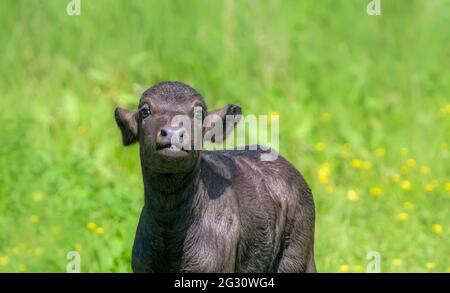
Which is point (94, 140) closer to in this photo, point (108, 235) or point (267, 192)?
point (108, 235)

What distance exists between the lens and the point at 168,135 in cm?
753

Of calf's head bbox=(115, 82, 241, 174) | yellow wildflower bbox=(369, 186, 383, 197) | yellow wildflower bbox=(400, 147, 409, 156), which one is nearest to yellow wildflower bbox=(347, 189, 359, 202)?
yellow wildflower bbox=(369, 186, 383, 197)

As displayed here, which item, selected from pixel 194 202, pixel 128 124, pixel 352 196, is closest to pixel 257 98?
pixel 352 196

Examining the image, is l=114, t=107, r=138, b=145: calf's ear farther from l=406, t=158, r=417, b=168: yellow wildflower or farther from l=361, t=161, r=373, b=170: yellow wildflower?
l=406, t=158, r=417, b=168: yellow wildflower

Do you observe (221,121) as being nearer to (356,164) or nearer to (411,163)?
(356,164)

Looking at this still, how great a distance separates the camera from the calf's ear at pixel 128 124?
809cm

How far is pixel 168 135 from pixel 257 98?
18.4 feet

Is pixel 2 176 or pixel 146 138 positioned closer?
pixel 146 138

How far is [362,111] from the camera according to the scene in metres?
13.0

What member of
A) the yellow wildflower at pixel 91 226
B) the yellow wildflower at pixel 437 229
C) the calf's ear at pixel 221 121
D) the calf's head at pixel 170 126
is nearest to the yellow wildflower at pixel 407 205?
the yellow wildflower at pixel 437 229

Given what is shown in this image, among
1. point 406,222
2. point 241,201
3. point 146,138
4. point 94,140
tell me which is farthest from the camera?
point 94,140

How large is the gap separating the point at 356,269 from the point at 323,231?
0.61 m

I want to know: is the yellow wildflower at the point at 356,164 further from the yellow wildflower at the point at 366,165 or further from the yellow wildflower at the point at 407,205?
the yellow wildflower at the point at 407,205
